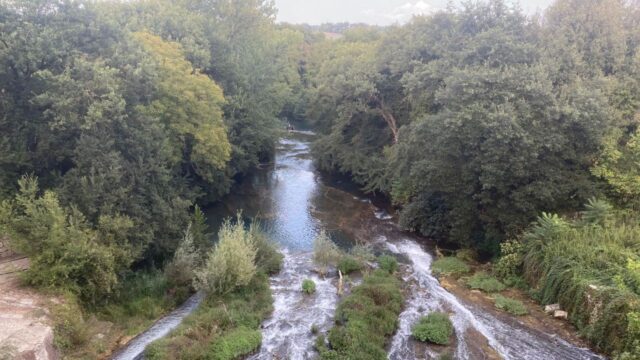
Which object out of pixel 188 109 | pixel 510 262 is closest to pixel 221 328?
pixel 510 262

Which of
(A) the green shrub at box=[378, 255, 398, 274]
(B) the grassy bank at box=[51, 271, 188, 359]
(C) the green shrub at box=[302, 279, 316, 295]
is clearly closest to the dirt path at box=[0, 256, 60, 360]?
(B) the grassy bank at box=[51, 271, 188, 359]

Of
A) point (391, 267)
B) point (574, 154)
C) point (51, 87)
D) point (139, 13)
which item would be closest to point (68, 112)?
point (51, 87)

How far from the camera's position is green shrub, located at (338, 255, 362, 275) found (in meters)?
23.9

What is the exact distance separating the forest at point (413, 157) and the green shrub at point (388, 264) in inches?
194

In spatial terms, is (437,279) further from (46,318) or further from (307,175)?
(307,175)

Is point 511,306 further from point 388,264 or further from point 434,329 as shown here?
point 388,264

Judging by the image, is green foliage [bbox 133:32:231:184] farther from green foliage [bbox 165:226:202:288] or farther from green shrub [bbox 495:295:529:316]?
green shrub [bbox 495:295:529:316]

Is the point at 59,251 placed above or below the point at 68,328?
above

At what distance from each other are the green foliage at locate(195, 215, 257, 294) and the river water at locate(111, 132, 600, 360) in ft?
6.49

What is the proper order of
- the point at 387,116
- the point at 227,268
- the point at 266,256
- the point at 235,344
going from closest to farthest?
the point at 235,344 < the point at 227,268 < the point at 266,256 < the point at 387,116

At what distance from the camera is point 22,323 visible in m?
15.8

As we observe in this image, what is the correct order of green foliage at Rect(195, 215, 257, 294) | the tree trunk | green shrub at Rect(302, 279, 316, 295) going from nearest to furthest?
1. green foliage at Rect(195, 215, 257, 294)
2. green shrub at Rect(302, 279, 316, 295)
3. the tree trunk

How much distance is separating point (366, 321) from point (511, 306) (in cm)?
648

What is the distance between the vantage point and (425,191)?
3061cm
